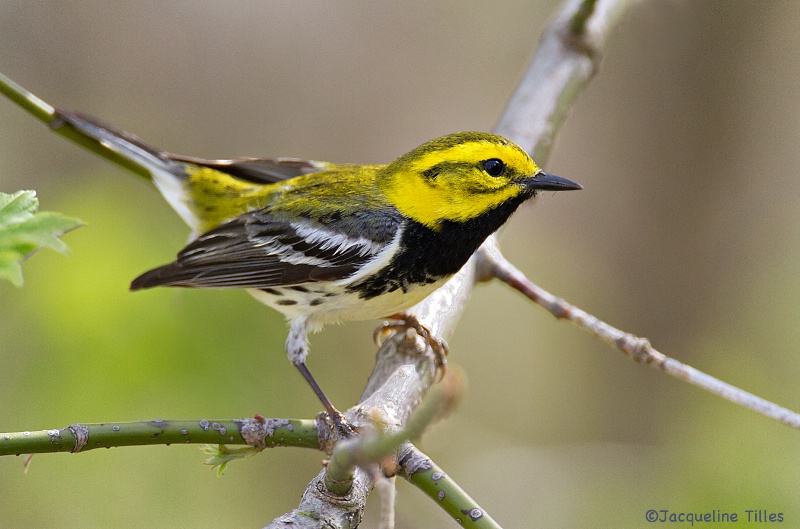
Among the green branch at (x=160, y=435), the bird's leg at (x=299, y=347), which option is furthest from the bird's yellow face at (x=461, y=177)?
the green branch at (x=160, y=435)

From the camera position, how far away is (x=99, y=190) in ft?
15.9

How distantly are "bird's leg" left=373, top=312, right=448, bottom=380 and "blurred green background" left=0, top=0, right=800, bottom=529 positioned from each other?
643 mm

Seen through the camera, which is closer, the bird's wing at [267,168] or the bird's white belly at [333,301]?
the bird's white belly at [333,301]

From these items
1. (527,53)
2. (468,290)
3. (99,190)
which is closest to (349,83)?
(527,53)

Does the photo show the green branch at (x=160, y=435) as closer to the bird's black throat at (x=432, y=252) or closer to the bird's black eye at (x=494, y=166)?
the bird's black throat at (x=432, y=252)

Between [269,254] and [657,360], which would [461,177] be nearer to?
[269,254]

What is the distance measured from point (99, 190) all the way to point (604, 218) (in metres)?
4.81

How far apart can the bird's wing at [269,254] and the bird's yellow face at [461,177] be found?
0.16 meters

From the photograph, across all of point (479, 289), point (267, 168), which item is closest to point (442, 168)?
point (267, 168)

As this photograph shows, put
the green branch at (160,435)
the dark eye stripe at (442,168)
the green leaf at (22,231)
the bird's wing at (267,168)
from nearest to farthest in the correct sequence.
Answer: the green leaf at (22,231) → the green branch at (160,435) → the dark eye stripe at (442,168) → the bird's wing at (267,168)

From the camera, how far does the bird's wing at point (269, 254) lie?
3871 millimetres

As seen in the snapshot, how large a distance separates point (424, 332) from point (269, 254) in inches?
35.9

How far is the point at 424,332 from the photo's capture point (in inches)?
148

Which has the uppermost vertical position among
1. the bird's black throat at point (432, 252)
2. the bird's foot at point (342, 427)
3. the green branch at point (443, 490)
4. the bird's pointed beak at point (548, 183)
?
the bird's pointed beak at point (548, 183)
